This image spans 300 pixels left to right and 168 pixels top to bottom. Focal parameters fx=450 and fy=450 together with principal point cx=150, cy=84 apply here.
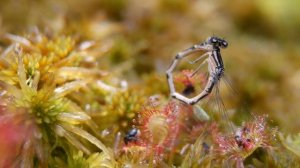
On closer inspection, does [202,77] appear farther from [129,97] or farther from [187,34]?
[187,34]

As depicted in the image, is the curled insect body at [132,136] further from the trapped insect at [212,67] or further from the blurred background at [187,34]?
the blurred background at [187,34]

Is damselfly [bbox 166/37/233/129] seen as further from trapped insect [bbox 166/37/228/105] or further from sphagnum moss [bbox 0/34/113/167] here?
sphagnum moss [bbox 0/34/113/167]

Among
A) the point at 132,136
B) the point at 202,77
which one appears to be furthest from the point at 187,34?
the point at 132,136

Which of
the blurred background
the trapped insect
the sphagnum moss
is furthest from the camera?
the blurred background

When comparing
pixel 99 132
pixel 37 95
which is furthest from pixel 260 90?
pixel 37 95

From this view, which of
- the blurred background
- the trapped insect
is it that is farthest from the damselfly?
the blurred background

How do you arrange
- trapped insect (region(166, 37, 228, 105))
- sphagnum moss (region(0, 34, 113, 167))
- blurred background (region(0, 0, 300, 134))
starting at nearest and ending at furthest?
sphagnum moss (region(0, 34, 113, 167)) → trapped insect (region(166, 37, 228, 105)) → blurred background (region(0, 0, 300, 134))

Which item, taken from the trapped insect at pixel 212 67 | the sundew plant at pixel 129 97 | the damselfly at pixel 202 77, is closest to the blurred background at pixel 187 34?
the sundew plant at pixel 129 97
